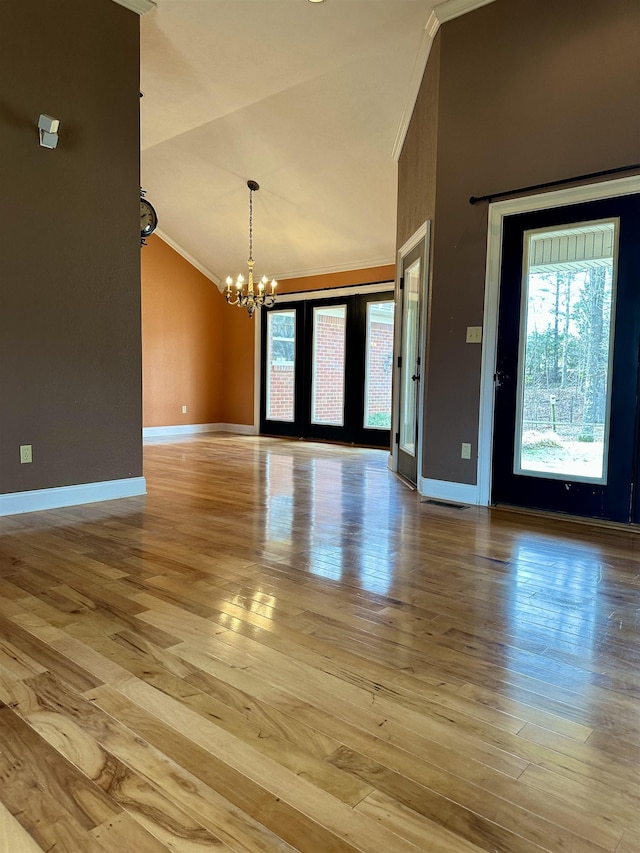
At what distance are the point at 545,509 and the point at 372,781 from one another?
2.87 metres

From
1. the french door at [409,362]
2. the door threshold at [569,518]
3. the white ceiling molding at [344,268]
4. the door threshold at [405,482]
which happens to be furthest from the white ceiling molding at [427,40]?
the door threshold at [569,518]

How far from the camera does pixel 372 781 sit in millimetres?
1187

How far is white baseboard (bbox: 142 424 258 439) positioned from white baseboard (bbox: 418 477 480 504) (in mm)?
5049

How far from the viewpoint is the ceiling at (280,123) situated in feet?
13.3

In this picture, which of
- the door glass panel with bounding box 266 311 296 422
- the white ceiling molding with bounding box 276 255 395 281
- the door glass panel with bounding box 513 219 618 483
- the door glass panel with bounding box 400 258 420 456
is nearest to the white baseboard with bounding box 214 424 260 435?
the door glass panel with bounding box 266 311 296 422

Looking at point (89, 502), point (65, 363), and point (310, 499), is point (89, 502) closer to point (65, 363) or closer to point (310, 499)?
point (65, 363)

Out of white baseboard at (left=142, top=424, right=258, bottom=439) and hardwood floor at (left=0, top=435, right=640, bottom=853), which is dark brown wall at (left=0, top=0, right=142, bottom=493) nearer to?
hardwood floor at (left=0, top=435, right=640, bottom=853)

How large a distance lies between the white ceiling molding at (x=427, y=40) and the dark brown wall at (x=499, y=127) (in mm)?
62

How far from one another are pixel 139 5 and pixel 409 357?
3201 millimetres

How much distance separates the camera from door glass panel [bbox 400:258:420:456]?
186 inches

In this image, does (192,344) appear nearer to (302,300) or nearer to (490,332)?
(302,300)

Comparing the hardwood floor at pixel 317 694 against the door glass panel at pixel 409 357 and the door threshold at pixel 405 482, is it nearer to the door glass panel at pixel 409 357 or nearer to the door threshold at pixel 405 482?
the door threshold at pixel 405 482

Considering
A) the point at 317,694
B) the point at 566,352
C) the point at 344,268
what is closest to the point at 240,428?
the point at 344,268

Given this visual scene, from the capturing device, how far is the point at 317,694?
1.52 m
